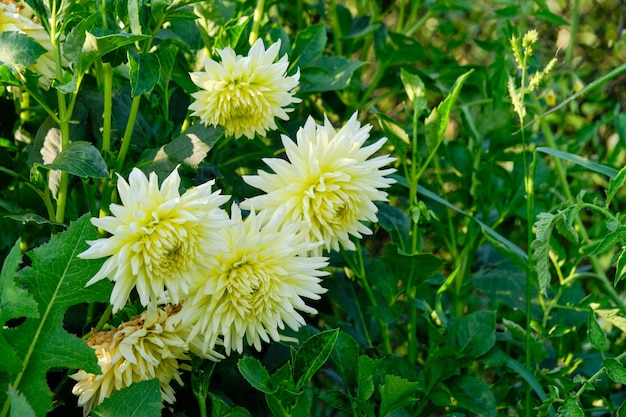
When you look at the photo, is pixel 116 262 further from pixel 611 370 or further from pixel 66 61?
pixel 611 370

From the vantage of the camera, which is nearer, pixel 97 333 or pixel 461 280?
pixel 97 333

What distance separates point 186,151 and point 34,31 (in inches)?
10.6

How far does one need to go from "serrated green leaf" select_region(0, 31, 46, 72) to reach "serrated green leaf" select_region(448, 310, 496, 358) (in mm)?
739

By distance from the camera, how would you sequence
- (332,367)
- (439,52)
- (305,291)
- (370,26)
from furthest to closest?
(332,367) < (439,52) < (370,26) < (305,291)

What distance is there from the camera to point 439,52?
71.6 inches

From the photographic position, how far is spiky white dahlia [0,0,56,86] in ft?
3.41

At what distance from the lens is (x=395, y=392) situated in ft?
3.23

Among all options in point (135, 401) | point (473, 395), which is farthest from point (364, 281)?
point (135, 401)

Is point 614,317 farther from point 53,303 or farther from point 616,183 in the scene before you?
point 53,303

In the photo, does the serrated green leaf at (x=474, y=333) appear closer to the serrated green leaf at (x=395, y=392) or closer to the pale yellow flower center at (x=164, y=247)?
the serrated green leaf at (x=395, y=392)

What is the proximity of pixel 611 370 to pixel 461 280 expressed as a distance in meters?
0.53

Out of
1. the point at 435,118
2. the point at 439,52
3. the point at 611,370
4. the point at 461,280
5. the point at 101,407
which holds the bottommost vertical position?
the point at 611,370

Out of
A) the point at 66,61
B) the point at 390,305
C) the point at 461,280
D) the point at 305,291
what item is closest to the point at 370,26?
the point at 461,280

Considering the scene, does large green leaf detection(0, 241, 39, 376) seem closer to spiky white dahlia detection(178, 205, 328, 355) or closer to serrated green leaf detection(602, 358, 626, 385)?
spiky white dahlia detection(178, 205, 328, 355)
